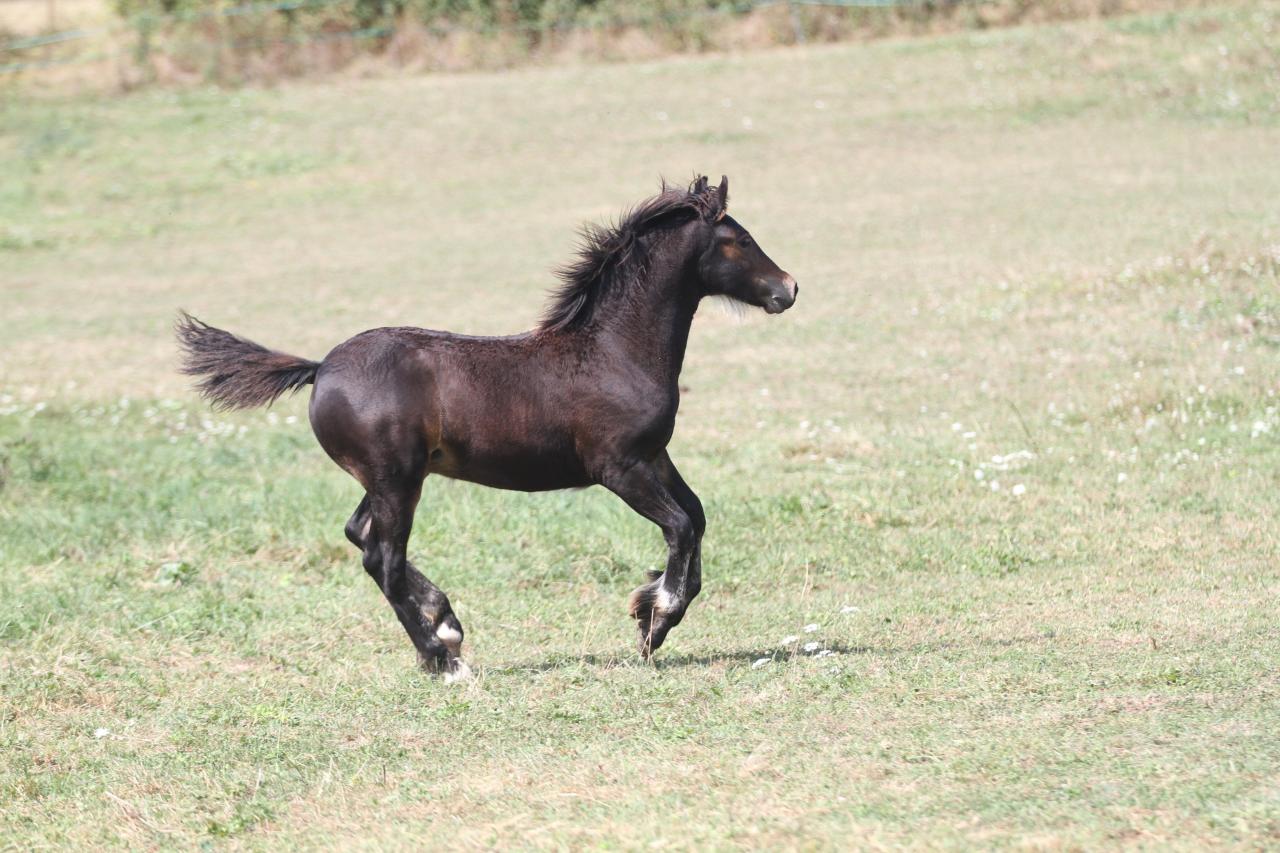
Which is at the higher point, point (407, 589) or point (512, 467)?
point (512, 467)

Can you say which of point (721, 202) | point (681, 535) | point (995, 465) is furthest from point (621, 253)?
point (995, 465)

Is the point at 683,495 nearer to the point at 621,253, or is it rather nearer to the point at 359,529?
the point at 621,253

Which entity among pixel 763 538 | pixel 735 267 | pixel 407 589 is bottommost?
pixel 763 538

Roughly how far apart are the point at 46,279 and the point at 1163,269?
16.4 meters

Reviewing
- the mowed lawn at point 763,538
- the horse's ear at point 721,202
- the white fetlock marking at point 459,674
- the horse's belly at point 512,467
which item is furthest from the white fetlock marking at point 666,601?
the horse's ear at point 721,202

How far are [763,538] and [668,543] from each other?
2.67 metres

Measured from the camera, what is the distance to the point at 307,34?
116ft

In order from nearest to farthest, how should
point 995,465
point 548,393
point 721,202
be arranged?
point 548,393 < point 721,202 < point 995,465

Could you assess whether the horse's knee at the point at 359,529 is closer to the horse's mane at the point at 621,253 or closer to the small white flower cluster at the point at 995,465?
the horse's mane at the point at 621,253

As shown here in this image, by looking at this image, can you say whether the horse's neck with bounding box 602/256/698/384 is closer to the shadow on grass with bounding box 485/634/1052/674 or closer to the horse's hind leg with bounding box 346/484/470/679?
the horse's hind leg with bounding box 346/484/470/679

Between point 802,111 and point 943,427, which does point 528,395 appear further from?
point 802,111

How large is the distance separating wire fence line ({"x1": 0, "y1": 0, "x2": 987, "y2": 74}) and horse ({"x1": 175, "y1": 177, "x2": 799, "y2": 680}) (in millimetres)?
26286

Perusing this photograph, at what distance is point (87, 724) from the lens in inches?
287

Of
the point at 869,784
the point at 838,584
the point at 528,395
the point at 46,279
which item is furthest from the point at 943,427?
the point at 46,279
